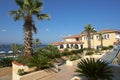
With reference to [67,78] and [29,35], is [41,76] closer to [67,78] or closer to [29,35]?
[67,78]

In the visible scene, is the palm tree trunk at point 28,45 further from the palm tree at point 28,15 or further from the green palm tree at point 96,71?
the green palm tree at point 96,71

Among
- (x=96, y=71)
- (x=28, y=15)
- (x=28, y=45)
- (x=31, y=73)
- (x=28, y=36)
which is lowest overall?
(x=31, y=73)

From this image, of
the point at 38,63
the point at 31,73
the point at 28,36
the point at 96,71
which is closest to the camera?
the point at 96,71

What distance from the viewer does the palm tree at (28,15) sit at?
1872 centimetres

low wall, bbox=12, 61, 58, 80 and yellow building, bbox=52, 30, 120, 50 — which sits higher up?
yellow building, bbox=52, 30, 120, 50

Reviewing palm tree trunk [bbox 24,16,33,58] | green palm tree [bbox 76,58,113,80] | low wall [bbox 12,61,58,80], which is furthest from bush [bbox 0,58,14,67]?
green palm tree [bbox 76,58,113,80]

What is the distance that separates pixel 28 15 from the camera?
61.6 feet

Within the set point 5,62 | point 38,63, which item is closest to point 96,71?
point 38,63

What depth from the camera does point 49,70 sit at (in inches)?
626

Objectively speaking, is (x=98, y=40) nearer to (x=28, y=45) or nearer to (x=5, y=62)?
(x=28, y=45)

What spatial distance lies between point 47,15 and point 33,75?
8883 mm

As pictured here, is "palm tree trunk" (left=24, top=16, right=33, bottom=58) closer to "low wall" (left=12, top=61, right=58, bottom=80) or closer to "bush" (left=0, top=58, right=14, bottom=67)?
"bush" (left=0, top=58, right=14, bottom=67)

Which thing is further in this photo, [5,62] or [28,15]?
[5,62]

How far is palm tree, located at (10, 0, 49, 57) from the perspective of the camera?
1872 centimetres
